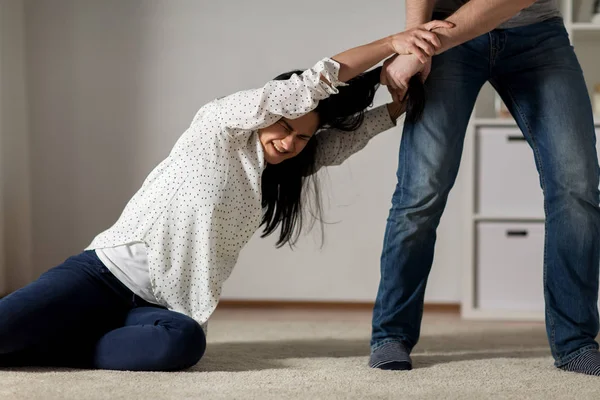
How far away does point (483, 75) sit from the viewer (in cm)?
166

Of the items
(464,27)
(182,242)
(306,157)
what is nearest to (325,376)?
(182,242)

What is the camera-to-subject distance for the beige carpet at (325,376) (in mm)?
1371

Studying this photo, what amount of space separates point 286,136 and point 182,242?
0.99ft

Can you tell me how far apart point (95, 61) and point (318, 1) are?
2.85 ft

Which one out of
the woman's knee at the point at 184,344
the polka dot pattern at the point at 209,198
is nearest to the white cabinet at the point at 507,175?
the polka dot pattern at the point at 209,198

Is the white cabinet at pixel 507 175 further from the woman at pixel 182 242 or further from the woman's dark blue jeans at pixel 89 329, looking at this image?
the woman's dark blue jeans at pixel 89 329

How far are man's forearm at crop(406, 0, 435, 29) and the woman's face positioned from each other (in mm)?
285

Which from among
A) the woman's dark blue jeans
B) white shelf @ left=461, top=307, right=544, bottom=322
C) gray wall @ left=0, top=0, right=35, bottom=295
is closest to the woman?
the woman's dark blue jeans

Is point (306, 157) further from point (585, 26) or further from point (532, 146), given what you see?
point (585, 26)

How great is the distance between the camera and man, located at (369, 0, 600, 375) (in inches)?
61.2

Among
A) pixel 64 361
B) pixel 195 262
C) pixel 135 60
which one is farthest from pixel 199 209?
pixel 135 60

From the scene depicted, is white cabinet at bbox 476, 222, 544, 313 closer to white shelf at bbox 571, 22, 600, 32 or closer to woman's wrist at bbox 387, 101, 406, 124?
white shelf at bbox 571, 22, 600, 32

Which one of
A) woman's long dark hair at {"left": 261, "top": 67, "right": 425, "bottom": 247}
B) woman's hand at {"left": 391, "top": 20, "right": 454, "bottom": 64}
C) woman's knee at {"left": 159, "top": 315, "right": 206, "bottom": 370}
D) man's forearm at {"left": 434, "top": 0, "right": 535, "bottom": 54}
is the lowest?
woman's knee at {"left": 159, "top": 315, "right": 206, "bottom": 370}

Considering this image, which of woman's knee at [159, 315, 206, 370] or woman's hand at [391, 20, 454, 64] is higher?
woman's hand at [391, 20, 454, 64]
